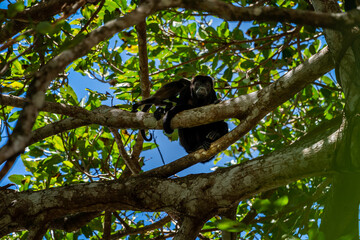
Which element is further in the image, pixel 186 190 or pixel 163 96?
pixel 163 96

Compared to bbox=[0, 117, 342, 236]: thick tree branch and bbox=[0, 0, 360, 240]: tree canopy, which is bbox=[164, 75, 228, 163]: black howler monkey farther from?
bbox=[0, 117, 342, 236]: thick tree branch

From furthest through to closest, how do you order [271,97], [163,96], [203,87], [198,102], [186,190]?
[198,102], [203,87], [163,96], [271,97], [186,190]

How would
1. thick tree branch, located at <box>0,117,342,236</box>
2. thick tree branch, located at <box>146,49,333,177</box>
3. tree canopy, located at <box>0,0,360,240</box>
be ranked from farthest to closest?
thick tree branch, located at <box>146,49,333,177</box> < thick tree branch, located at <box>0,117,342,236</box> < tree canopy, located at <box>0,0,360,240</box>

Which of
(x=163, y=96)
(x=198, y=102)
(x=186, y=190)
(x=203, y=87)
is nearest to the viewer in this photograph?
(x=186, y=190)

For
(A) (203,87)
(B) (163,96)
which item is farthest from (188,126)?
(A) (203,87)

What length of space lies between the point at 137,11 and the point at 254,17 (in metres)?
0.52

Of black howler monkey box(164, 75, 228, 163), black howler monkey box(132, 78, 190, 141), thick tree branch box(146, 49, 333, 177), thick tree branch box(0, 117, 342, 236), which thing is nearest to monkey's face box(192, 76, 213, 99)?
black howler monkey box(164, 75, 228, 163)

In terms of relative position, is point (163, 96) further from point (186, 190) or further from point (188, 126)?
point (186, 190)

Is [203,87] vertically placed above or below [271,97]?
above


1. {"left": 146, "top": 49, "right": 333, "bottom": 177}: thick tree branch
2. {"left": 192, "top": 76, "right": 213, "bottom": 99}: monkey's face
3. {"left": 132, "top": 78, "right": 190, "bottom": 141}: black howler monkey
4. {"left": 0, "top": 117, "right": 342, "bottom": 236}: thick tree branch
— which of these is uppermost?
{"left": 192, "top": 76, "right": 213, "bottom": 99}: monkey's face

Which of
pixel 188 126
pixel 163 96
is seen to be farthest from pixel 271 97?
pixel 163 96

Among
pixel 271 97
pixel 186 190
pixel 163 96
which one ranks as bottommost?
pixel 186 190

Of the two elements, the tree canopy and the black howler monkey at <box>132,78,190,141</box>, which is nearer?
the tree canopy

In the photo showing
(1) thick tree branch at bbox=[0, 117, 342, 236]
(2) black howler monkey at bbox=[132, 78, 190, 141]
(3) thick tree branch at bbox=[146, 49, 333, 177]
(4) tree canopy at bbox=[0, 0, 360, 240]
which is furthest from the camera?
(2) black howler monkey at bbox=[132, 78, 190, 141]
